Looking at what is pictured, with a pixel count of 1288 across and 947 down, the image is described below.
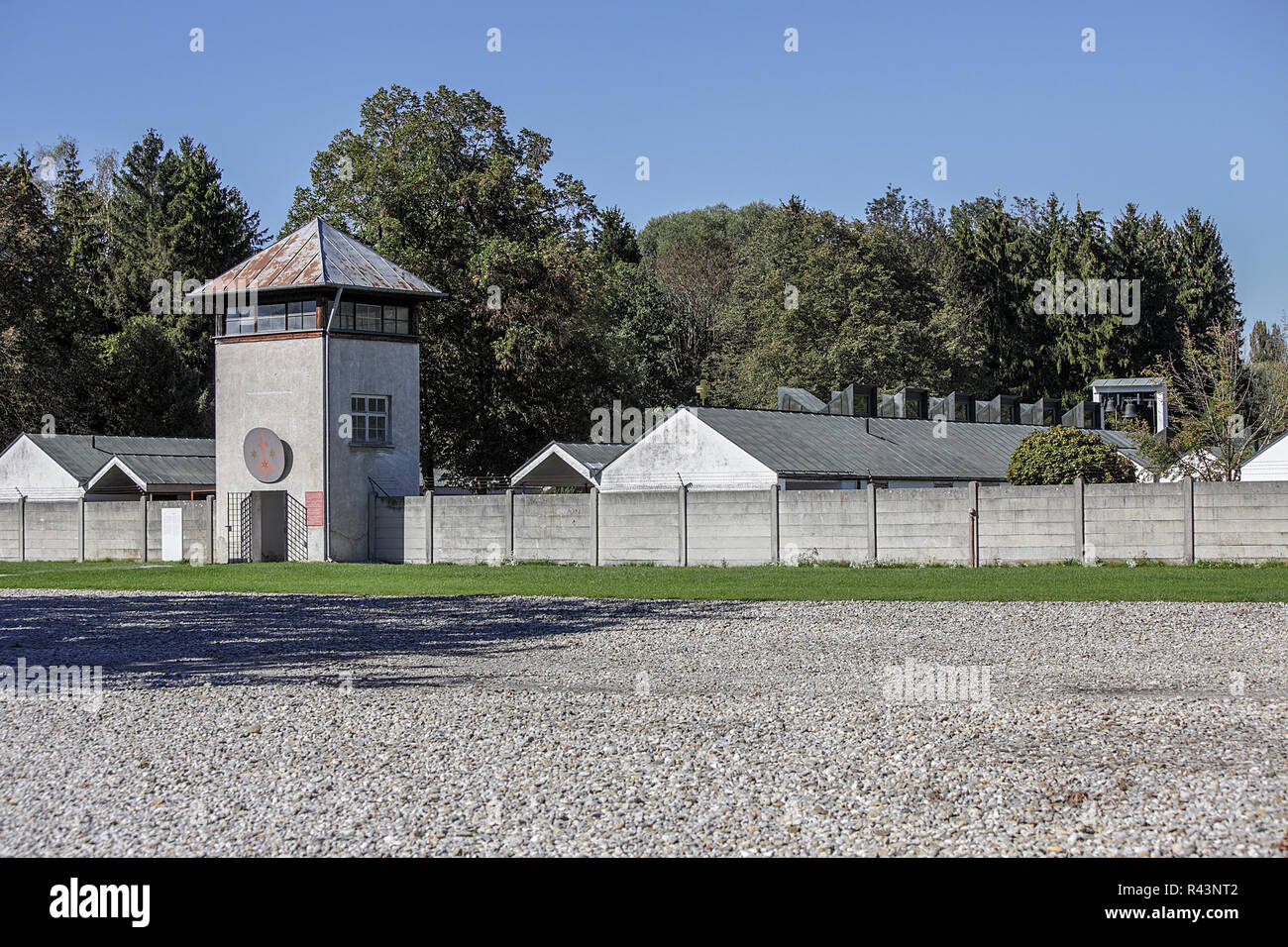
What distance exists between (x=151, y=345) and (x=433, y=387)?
19335 mm

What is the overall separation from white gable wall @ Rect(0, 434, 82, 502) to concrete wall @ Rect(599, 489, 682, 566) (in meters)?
26.8

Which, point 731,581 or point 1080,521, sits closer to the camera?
point 731,581

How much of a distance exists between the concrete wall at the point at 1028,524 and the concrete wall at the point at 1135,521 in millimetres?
341

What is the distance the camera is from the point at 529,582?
2497 centimetres

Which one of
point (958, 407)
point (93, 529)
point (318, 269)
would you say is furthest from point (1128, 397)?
point (93, 529)

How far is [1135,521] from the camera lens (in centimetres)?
2556

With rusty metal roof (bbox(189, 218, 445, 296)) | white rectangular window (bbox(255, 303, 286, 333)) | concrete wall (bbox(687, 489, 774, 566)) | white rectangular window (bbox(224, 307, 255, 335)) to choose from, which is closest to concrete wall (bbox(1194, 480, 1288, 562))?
concrete wall (bbox(687, 489, 774, 566))

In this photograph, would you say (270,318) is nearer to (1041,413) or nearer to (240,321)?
(240,321)

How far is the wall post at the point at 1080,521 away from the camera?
85.3 feet

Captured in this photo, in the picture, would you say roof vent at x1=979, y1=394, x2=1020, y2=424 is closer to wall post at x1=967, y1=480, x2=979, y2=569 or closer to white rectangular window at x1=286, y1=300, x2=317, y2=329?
wall post at x1=967, y1=480, x2=979, y2=569

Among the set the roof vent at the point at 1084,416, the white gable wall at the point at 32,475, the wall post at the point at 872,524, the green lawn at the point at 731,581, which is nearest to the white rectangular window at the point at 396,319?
the green lawn at the point at 731,581

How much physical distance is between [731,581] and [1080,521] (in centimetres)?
749
